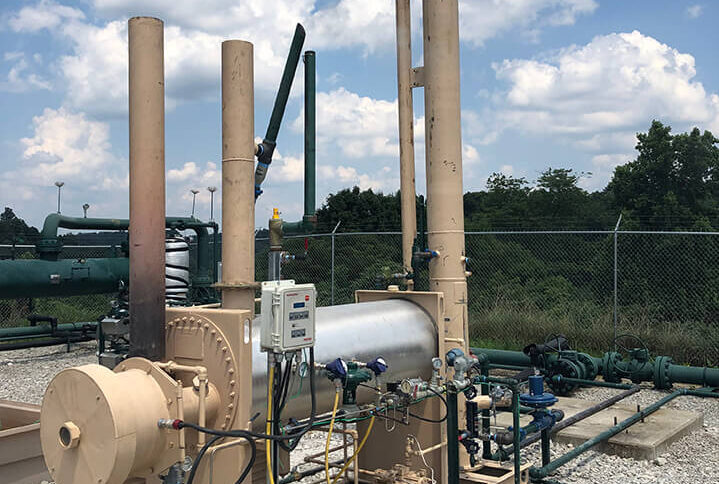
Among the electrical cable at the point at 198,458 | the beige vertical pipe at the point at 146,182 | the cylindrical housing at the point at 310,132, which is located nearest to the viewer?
the electrical cable at the point at 198,458

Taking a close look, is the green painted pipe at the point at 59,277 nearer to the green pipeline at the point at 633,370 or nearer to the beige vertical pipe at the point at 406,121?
the green pipeline at the point at 633,370

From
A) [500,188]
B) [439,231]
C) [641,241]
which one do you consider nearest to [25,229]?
[500,188]

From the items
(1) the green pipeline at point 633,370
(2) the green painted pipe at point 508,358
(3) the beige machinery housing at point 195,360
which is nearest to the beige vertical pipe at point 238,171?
(3) the beige machinery housing at point 195,360

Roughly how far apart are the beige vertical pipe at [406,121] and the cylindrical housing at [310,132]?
1236mm

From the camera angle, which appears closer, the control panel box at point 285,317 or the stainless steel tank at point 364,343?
the control panel box at point 285,317

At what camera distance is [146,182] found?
3336 millimetres

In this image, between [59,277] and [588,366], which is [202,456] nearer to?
[588,366]

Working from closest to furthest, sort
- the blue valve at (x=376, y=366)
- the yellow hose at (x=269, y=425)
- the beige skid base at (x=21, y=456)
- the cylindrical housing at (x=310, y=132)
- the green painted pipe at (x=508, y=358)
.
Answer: the yellow hose at (x=269, y=425) → the blue valve at (x=376, y=366) → the cylindrical housing at (x=310, y=132) → the beige skid base at (x=21, y=456) → the green painted pipe at (x=508, y=358)

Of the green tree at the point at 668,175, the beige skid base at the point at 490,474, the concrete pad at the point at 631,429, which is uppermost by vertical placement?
the green tree at the point at 668,175

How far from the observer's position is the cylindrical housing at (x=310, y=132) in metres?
4.13

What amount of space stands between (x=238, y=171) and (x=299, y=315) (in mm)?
812

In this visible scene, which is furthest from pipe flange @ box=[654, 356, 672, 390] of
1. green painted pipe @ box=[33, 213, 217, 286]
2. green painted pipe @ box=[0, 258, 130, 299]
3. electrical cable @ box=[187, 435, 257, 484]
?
green painted pipe @ box=[0, 258, 130, 299]

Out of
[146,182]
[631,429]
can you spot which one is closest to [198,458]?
[146,182]

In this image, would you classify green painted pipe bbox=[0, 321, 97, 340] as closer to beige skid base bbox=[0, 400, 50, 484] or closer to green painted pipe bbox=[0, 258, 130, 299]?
green painted pipe bbox=[0, 258, 130, 299]
